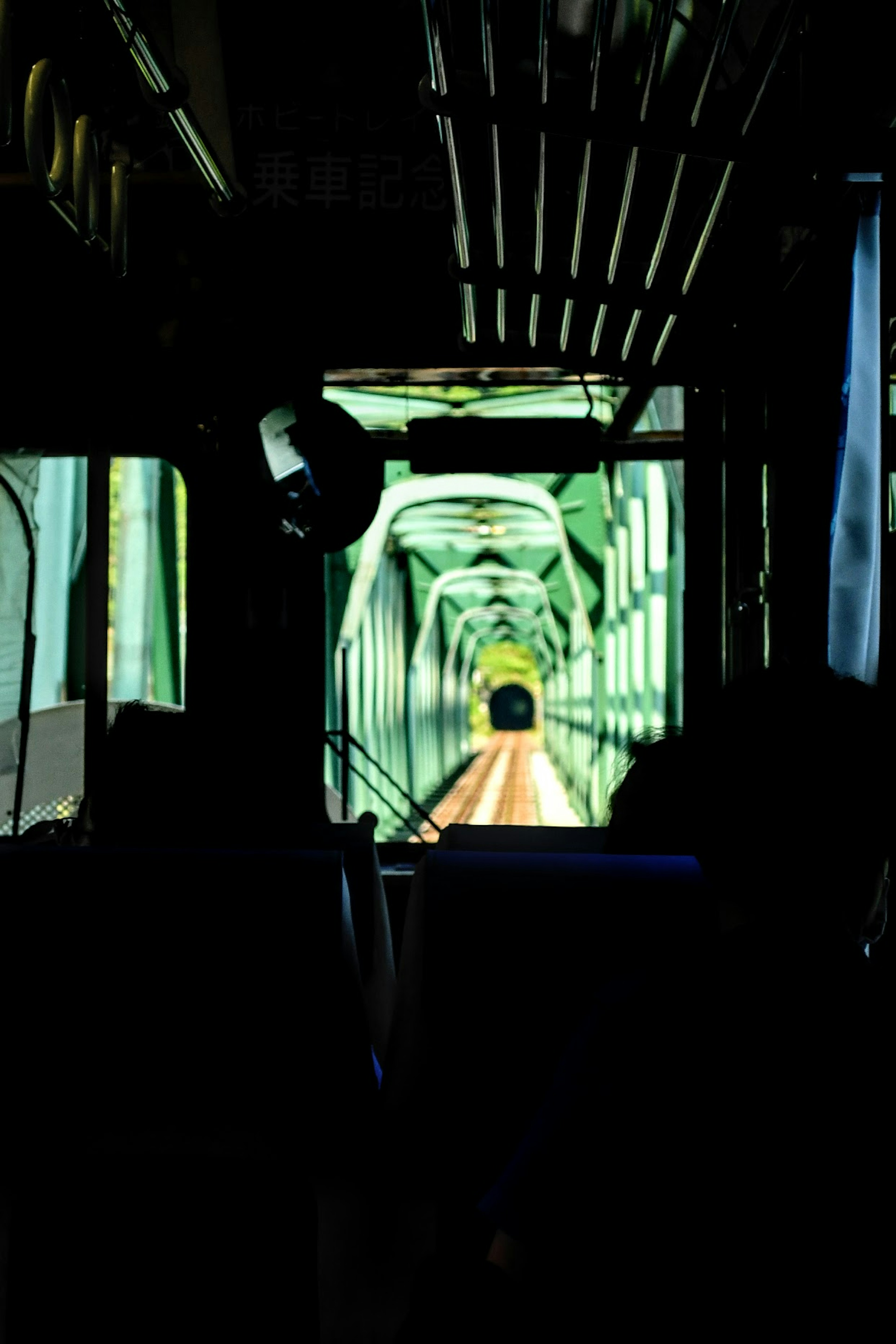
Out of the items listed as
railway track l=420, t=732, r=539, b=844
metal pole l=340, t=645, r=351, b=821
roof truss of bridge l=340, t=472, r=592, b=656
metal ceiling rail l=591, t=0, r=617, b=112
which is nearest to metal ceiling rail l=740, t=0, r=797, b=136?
metal ceiling rail l=591, t=0, r=617, b=112

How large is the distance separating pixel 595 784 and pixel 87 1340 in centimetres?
1222

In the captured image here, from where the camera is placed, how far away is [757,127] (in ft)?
8.13

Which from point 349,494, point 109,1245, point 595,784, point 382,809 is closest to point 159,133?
point 349,494

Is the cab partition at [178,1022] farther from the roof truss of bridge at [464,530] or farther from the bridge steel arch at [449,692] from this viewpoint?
the bridge steel arch at [449,692]

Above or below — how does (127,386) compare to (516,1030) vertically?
above

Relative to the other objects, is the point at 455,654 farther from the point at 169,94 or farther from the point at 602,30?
the point at 602,30

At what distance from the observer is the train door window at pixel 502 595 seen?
589 cm

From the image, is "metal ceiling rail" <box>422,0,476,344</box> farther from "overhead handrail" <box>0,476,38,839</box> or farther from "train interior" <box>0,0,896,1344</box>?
"overhead handrail" <box>0,476,38,839</box>

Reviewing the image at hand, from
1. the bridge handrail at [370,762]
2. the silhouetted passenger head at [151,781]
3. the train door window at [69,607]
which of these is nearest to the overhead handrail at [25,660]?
the train door window at [69,607]

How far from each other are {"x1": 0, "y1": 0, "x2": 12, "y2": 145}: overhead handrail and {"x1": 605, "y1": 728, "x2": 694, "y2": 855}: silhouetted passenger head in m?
1.83

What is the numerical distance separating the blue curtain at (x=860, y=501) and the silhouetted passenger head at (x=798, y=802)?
5.01ft

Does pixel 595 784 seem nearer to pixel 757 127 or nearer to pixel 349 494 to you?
pixel 349 494

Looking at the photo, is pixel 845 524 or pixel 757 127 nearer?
pixel 757 127

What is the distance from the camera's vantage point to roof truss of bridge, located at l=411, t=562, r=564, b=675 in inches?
773
